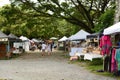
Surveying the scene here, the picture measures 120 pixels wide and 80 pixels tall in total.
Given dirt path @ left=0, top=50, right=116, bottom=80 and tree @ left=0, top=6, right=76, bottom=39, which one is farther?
tree @ left=0, top=6, right=76, bottom=39

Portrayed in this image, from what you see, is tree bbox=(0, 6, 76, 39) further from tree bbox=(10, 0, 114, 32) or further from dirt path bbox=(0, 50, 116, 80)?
dirt path bbox=(0, 50, 116, 80)

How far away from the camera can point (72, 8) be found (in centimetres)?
4616

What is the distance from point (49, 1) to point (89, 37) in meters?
14.2

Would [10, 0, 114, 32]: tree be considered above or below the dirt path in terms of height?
above

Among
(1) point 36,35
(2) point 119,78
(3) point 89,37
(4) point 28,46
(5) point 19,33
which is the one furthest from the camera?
(1) point 36,35

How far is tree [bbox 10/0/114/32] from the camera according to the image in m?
44.0

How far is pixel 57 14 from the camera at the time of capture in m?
44.6

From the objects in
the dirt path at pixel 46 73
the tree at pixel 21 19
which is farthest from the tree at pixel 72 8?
the dirt path at pixel 46 73

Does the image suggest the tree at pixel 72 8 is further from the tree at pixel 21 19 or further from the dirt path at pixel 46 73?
the dirt path at pixel 46 73

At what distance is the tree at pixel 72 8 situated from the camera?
4399cm

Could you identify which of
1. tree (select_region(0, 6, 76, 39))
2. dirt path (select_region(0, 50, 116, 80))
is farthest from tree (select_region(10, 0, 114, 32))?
dirt path (select_region(0, 50, 116, 80))

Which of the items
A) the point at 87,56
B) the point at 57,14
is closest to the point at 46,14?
the point at 57,14

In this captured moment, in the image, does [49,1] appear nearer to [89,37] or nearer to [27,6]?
[27,6]

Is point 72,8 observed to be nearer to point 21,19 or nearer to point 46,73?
point 21,19
